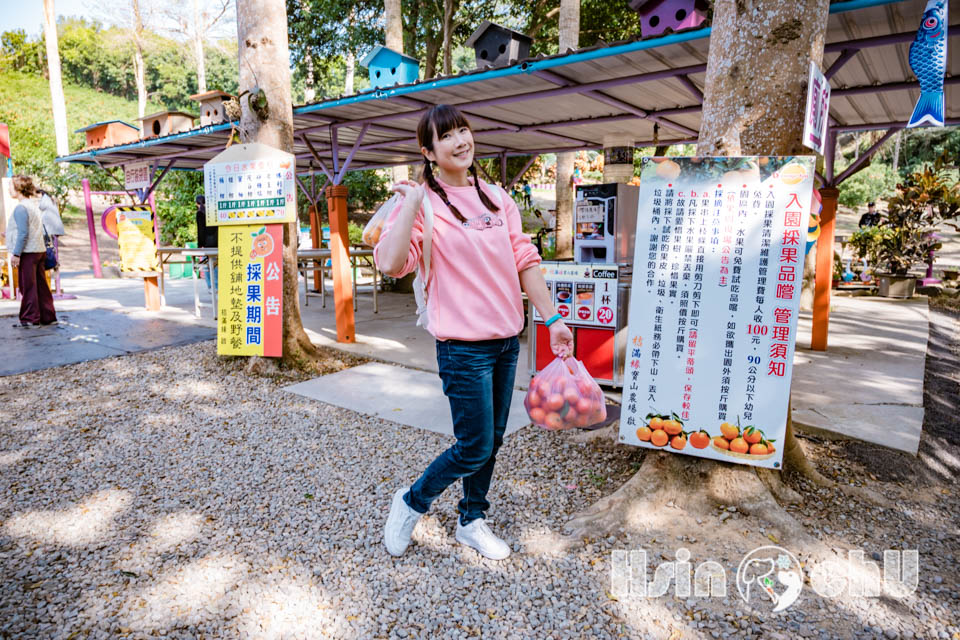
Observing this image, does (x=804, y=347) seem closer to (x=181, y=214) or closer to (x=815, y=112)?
(x=815, y=112)

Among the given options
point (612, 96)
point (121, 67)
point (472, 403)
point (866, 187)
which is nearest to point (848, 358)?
point (612, 96)

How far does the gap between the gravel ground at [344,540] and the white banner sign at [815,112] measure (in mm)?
1764

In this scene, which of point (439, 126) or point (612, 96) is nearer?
point (439, 126)

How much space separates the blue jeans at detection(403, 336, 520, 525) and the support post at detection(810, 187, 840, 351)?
17.4ft

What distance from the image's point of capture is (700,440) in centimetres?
295

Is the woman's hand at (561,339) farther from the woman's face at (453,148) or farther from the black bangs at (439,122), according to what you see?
the black bangs at (439,122)

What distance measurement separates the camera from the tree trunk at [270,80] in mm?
5438

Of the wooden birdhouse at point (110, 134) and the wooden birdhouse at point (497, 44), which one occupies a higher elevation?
the wooden birdhouse at point (497, 44)

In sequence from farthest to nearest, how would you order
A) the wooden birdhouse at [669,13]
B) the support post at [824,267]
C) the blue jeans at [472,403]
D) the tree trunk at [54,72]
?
the tree trunk at [54,72], the support post at [824,267], the wooden birdhouse at [669,13], the blue jeans at [472,403]

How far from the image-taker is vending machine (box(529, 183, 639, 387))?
16.5 feet

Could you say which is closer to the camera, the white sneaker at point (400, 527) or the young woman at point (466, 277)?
the young woman at point (466, 277)

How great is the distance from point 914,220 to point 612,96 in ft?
28.6

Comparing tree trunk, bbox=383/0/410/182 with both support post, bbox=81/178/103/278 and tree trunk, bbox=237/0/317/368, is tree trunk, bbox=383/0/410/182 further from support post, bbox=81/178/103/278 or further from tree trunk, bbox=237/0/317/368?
support post, bbox=81/178/103/278

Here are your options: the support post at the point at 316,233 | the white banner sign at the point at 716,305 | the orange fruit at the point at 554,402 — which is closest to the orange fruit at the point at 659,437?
the white banner sign at the point at 716,305
